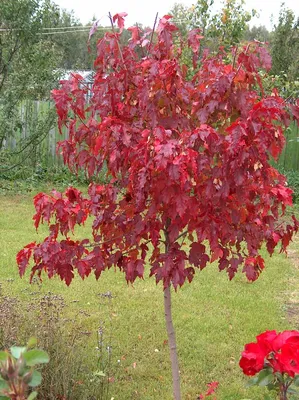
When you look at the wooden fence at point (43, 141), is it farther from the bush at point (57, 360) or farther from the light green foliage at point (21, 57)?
the bush at point (57, 360)

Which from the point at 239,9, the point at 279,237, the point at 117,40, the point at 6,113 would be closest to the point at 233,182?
the point at 279,237

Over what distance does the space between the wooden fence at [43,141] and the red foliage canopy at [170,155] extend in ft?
23.2

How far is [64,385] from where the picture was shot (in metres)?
2.97

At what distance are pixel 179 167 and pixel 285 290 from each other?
12.7 feet

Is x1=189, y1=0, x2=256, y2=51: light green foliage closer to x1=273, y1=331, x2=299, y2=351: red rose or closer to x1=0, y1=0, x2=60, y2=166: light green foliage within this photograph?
x1=0, y1=0, x2=60, y2=166: light green foliage

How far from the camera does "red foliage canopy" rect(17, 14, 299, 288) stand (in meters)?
2.16

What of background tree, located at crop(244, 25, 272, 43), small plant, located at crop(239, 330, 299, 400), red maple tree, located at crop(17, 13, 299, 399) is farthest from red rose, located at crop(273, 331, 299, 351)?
background tree, located at crop(244, 25, 272, 43)

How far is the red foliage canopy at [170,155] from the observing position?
2162mm

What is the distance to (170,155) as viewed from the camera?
6.73ft

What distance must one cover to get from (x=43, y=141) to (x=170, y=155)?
1012cm

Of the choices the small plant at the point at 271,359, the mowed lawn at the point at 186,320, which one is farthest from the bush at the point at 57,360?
the small plant at the point at 271,359

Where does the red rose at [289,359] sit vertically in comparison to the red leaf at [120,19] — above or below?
below

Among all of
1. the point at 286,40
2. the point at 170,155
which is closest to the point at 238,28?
the point at 286,40

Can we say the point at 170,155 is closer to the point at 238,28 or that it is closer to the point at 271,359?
the point at 271,359
